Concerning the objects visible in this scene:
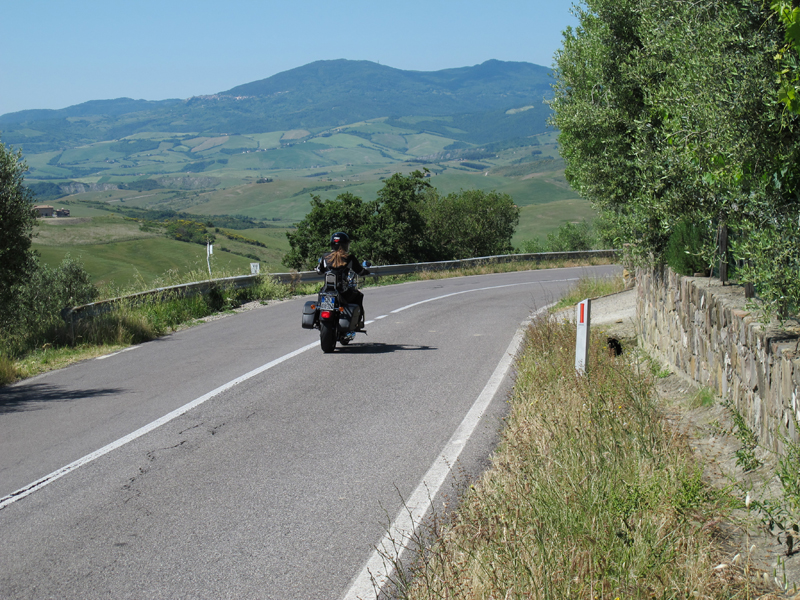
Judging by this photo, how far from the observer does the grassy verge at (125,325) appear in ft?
37.4

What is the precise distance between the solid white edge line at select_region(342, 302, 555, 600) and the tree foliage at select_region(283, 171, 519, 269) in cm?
4162

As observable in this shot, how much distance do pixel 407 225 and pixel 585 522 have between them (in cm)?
4827

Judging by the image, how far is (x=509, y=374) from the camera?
9.67 metres

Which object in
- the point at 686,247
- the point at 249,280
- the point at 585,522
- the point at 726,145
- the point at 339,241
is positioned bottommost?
the point at 585,522

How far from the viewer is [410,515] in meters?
4.11

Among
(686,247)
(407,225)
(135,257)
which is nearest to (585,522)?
(686,247)

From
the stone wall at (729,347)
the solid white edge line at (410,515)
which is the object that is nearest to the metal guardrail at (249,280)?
the stone wall at (729,347)

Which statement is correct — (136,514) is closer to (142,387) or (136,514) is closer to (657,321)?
(142,387)

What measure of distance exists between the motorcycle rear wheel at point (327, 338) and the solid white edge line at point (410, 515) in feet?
11.3

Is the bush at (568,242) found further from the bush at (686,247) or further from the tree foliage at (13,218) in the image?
the bush at (686,247)

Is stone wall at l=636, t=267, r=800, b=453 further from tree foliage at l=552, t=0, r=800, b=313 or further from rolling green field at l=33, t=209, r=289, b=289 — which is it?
rolling green field at l=33, t=209, r=289, b=289

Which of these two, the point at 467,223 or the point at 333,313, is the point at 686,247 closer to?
the point at 333,313

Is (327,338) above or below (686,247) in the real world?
below

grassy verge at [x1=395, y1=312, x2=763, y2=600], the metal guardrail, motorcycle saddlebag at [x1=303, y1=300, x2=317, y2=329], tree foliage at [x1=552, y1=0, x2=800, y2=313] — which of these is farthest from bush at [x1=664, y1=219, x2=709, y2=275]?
motorcycle saddlebag at [x1=303, y1=300, x2=317, y2=329]
